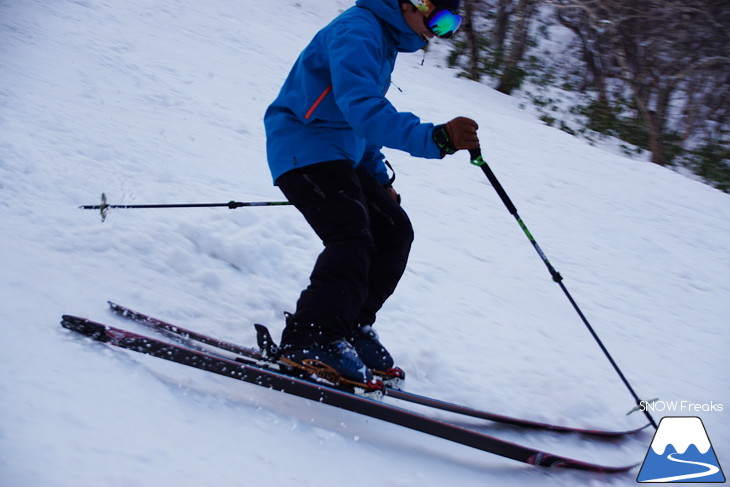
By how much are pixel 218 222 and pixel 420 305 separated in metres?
1.51

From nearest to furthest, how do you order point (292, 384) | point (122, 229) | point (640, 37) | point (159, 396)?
1. point (159, 396)
2. point (292, 384)
3. point (122, 229)
4. point (640, 37)

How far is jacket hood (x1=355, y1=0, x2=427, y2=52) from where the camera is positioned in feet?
8.14

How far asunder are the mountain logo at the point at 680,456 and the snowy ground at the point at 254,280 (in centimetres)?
8

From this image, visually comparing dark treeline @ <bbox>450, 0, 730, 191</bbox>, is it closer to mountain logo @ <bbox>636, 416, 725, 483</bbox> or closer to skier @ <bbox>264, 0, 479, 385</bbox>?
mountain logo @ <bbox>636, 416, 725, 483</bbox>

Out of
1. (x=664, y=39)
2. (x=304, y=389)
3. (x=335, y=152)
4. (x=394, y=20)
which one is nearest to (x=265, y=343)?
(x=304, y=389)

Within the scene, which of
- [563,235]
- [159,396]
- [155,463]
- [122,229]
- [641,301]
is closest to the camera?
[155,463]

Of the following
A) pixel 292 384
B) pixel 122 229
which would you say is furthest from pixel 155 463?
pixel 122 229

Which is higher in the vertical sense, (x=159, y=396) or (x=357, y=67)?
(x=357, y=67)

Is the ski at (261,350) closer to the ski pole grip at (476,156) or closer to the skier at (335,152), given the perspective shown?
the skier at (335,152)

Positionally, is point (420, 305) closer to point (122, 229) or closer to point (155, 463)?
point (122, 229)

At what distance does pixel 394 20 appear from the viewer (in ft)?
8.18

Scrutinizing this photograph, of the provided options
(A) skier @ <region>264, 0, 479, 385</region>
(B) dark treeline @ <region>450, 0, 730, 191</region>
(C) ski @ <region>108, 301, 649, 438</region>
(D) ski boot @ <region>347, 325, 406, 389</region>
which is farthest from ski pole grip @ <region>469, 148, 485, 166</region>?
(B) dark treeline @ <region>450, 0, 730, 191</region>

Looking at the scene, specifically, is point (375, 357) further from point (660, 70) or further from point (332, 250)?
point (660, 70)

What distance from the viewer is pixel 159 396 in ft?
7.20
